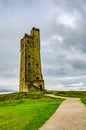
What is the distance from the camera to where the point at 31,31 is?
7525cm

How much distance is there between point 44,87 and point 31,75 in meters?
5.35

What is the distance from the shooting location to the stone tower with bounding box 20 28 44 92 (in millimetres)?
68188

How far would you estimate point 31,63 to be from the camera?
7088cm

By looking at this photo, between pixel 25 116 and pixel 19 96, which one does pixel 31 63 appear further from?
pixel 25 116

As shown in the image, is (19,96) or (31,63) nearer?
(19,96)

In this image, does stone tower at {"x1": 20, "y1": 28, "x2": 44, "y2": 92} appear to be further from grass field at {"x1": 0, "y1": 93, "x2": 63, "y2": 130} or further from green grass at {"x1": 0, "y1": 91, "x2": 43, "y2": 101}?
grass field at {"x1": 0, "y1": 93, "x2": 63, "y2": 130}

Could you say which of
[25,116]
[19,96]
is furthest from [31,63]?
[25,116]

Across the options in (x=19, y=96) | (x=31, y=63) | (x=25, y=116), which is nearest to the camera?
(x=25, y=116)

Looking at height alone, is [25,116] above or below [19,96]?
below

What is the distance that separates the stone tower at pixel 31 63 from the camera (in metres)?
68.2

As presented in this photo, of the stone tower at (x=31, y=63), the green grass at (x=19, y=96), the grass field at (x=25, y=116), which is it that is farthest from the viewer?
the stone tower at (x=31, y=63)

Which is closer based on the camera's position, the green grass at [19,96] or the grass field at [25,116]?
the grass field at [25,116]

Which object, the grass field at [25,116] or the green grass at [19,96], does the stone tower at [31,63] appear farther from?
the grass field at [25,116]

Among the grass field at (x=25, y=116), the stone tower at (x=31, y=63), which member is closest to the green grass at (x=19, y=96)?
the grass field at (x=25, y=116)
